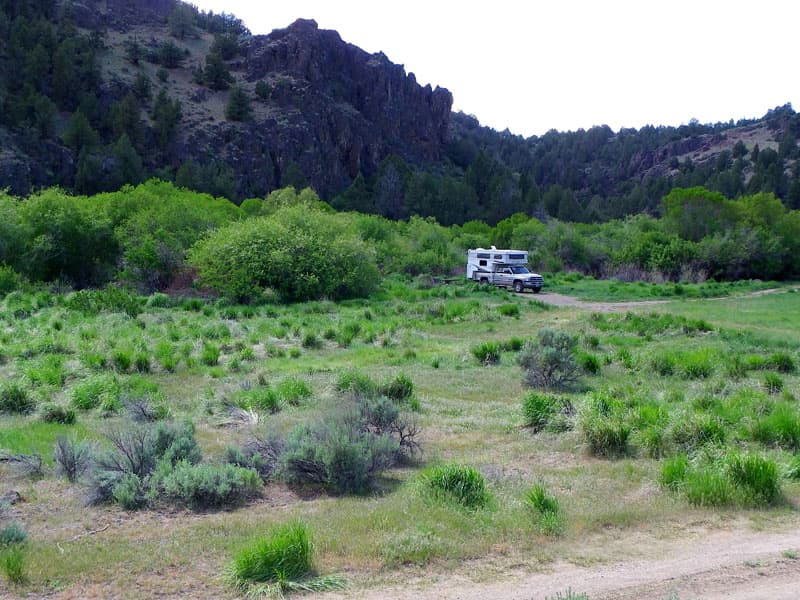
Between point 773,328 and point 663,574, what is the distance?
22782 millimetres

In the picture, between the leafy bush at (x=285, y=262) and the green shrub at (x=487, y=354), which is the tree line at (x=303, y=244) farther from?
the green shrub at (x=487, y=354)

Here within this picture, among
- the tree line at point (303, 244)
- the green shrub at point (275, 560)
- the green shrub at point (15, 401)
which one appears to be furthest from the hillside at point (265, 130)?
the green shrub at point (275, 560)

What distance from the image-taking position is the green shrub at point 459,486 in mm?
7914

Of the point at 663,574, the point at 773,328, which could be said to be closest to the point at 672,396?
the point at 663,574

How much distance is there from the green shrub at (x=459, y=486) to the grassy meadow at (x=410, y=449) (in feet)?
0.08

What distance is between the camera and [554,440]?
1104 cm

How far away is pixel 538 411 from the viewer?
11.9m

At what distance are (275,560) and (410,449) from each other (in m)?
4.38

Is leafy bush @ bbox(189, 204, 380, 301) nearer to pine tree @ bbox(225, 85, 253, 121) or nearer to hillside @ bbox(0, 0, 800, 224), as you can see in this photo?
hillside @ bbox(0, 0, 800, 224)

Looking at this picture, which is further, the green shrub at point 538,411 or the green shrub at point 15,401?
the green shrub at point 15,401

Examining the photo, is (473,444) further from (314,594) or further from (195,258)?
(195,258)

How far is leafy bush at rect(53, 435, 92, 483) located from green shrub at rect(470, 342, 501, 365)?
38.7 feet

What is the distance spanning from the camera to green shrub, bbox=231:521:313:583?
5.97m

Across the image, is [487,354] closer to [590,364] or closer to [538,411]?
[590,364]
